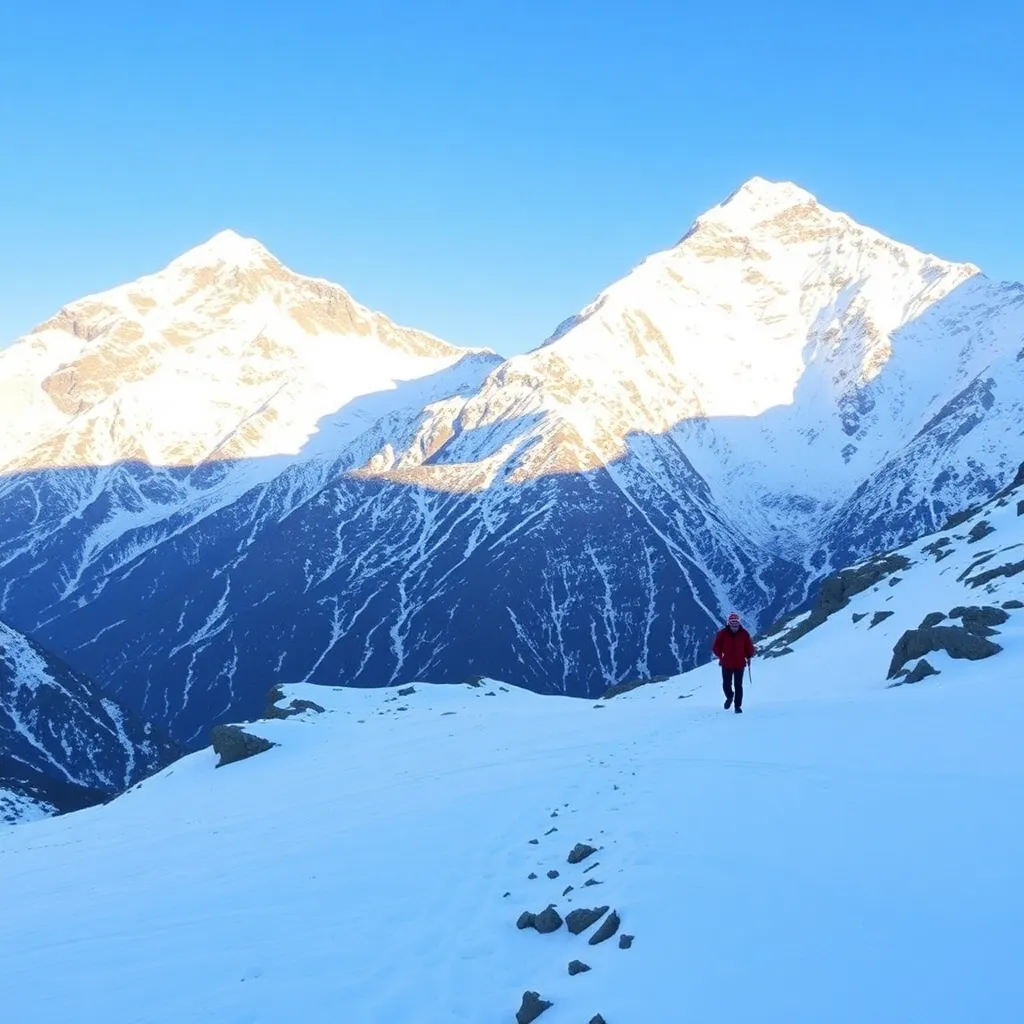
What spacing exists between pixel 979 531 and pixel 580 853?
4215 centimetres

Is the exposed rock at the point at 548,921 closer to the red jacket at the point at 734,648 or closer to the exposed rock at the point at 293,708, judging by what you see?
the red jacket at the point at 734,648

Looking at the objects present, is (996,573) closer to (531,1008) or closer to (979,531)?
(979,531)

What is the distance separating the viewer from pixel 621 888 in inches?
413

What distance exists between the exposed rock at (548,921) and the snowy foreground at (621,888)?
0.13 meters

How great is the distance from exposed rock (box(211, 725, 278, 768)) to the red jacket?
24964 mm

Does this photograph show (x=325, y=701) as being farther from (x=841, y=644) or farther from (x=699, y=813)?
(x=699, y=813)

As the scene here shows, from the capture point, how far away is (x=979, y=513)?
54.5 meters

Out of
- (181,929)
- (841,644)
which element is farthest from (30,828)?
(841,644)

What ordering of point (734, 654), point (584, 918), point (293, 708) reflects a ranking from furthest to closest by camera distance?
point (293, 708)
point (734, 654)
point (584, 918)

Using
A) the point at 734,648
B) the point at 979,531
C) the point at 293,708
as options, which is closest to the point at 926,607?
the point at 979,531

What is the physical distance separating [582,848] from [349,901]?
12.6 feet

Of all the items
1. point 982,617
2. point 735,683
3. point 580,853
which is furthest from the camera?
point 982,617

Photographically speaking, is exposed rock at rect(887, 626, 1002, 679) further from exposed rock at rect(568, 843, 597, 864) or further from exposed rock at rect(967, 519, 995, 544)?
exposed rock at rect(967, 519, 995, 544)

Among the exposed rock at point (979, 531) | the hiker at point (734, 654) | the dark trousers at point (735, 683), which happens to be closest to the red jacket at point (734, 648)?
the hiker at point (734, 654)
